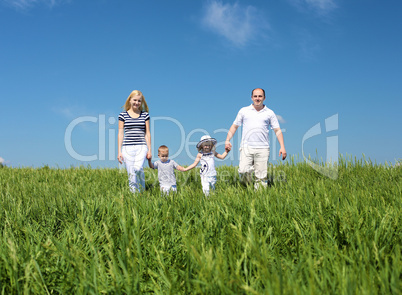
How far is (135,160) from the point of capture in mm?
6395

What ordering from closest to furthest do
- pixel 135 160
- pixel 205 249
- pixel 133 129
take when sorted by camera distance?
pixel 205 249 → pixel 135 160 → pixel 133 129

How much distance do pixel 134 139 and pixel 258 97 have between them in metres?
2.68

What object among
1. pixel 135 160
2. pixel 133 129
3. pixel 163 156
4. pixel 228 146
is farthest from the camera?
pixel 163 156

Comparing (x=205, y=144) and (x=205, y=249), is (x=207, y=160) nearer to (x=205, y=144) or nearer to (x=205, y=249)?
(x=205, y=144)

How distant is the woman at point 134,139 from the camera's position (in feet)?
21.0

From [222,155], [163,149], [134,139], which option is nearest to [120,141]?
[134,139]

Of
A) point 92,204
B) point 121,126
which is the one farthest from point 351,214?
point 121,126

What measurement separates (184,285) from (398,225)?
207 cm

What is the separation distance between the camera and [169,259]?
8.08ft

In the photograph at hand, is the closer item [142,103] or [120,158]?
[120,158]

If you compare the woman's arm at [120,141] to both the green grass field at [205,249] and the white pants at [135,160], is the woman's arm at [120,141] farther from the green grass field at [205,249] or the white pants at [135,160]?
the green grass field at [205,249]

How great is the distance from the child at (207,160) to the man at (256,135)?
33 cm

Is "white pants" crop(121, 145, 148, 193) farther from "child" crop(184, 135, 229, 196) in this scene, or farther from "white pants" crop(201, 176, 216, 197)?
"white pants" crop(201, 176, 216, 197)

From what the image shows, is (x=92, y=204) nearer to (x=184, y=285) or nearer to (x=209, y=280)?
(x=184, y=285)
